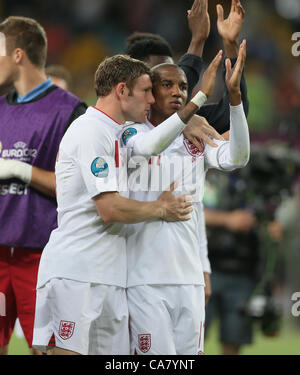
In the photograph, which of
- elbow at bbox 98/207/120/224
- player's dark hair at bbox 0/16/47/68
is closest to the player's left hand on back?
elbow at bbox 98/207/120/224

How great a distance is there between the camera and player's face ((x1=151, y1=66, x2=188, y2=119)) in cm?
351

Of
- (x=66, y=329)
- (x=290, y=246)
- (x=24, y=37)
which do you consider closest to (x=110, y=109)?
(x=66, y=329)

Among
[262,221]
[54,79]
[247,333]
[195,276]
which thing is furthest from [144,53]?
[247,333]

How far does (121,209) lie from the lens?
3.22 meters

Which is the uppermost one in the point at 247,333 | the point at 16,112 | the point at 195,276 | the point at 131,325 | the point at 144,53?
the point at 144,53

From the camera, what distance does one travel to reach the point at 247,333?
609 cm

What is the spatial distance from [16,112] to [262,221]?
9.29ft

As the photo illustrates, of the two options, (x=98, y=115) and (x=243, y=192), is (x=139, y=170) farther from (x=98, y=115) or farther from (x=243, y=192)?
(x=243, y=192)

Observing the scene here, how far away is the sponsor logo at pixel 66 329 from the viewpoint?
329 centimetres

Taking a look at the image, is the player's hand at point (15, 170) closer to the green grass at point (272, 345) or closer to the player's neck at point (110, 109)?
the player's neck at point (110, 109)

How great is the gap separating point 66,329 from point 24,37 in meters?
1.96

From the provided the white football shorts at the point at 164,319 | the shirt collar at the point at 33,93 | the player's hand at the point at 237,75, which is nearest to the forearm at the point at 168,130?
the player's hand at the point at 237,75

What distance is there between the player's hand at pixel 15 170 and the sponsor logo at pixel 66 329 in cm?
103

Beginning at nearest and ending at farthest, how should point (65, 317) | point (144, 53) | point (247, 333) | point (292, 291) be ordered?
1. point (65, 317)
2. point (144, 53)
3. point (247, 333)
4. point (292, 291)
